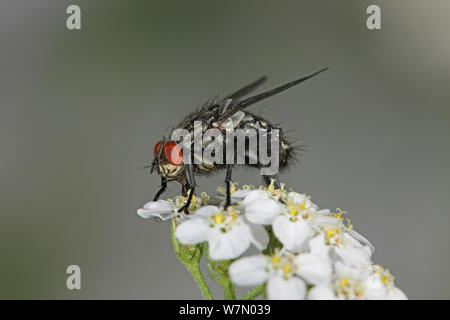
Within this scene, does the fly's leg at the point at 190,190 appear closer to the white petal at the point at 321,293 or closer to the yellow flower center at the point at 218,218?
the yellow flower center at the point at 218,218

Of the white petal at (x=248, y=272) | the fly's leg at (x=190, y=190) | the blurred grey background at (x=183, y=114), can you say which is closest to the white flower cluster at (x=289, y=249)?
the white petal at (x=248, y=272)

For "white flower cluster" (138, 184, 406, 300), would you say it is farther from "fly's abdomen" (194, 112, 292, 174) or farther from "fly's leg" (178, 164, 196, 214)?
"fly's abdomen" (194, 112, 292, 174)

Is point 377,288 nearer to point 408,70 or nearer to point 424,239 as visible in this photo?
point 424,239

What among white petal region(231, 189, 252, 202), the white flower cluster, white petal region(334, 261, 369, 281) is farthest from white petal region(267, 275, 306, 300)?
white petal region(231, 189, 252, 202)

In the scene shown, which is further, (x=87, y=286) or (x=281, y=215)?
(x=87, y=286)

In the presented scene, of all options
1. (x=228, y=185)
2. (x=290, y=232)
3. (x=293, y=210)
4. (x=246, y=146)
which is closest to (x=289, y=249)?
(x=290, y=232)
